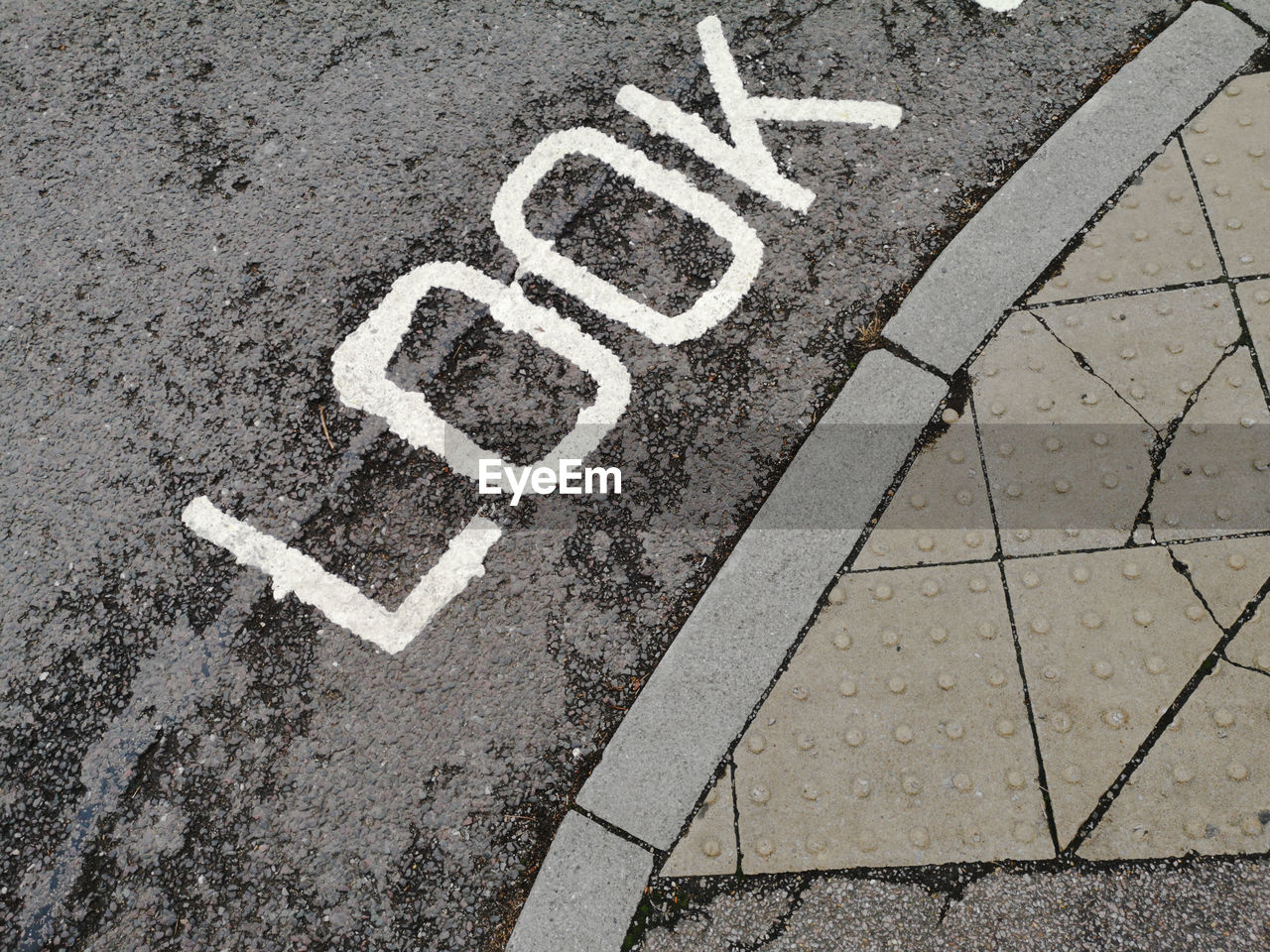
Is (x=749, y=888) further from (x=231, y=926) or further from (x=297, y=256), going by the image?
(x=297, y=256)

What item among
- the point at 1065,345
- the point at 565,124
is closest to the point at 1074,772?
the point at 1065,345

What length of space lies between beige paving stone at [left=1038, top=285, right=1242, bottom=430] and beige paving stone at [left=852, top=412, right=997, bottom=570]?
470 mm

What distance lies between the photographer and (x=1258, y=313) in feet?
8.35

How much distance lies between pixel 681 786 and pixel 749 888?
30 cm

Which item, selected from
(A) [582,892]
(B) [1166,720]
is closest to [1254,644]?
(B) [1166,720]

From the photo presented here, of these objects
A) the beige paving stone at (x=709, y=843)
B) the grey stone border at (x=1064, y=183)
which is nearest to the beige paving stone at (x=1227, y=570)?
the grey stone border at (x=1064, y=183)

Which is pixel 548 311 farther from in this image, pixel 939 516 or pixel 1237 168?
pixel 1237 168

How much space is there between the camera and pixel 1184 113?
2.90m

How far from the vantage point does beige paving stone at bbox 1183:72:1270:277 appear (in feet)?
8.70

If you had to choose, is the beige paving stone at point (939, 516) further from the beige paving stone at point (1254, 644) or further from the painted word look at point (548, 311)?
the painted word look at point (548, 311)

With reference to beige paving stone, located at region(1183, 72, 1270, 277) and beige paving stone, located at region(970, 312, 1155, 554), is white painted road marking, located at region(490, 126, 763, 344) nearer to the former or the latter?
beige paving stone, located at region(970, 312, 1155, 554)

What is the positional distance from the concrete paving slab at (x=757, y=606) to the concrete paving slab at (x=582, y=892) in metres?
0.07

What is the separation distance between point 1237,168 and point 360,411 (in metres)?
3.01

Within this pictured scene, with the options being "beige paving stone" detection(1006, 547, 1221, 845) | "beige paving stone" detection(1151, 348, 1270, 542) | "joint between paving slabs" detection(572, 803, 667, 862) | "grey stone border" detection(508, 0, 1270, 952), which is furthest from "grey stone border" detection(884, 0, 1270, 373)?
"joint between paving slabs" detection(572, 803, 667, 862)
